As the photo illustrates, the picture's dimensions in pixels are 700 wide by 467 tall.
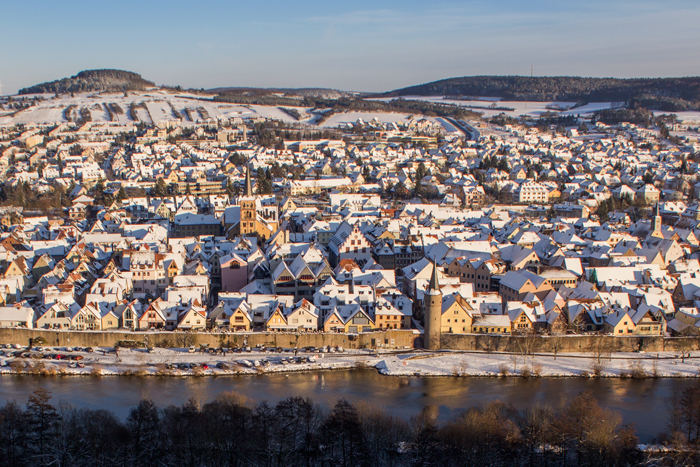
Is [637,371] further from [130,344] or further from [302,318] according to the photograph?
[130,344]

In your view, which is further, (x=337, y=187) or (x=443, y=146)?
(x=443, y=146)

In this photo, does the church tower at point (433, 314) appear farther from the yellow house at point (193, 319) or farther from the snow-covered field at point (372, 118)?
the snow-covered field at point (372, 118)

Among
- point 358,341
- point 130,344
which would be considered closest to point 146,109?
point 130,344

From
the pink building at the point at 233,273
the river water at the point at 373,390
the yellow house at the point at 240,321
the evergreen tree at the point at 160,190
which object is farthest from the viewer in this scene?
the evergreen tree at the point at 160,190

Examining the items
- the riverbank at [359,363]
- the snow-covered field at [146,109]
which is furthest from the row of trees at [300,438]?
the snow-covered field at [146,109]

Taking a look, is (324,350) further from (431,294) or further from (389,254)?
(389,254)

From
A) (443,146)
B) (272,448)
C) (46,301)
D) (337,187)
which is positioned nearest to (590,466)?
(272,448)

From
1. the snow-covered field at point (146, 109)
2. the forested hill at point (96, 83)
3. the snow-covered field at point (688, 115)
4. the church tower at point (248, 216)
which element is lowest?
the church tower at point (248, 216)
